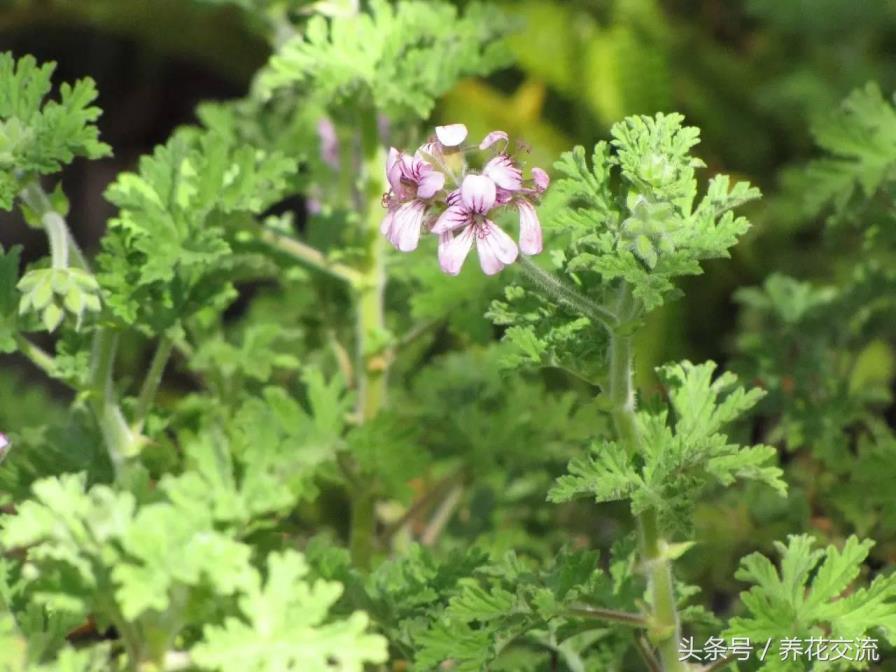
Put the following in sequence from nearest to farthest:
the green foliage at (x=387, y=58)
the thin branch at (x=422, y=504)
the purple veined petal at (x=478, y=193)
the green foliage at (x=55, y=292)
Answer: the purple veined petal at (x=478, y=193) < the green foliage at (x=55, y=292) < the green foliage at (x=387, y=58) < the thin branch at (x=422, y=504)

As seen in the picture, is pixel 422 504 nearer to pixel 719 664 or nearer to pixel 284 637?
pixel 719 664

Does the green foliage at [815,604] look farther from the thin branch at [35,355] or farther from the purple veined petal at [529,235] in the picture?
the thin branch at [35,355]

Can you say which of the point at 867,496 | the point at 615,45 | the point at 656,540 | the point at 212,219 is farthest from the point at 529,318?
the point at 615,45

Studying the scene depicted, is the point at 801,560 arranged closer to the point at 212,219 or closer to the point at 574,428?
the point at 574,428

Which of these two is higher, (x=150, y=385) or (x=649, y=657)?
(x=150, y=385)

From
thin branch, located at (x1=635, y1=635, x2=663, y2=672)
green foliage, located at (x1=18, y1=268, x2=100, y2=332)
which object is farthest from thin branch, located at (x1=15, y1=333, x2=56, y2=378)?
thin branch, located at (x1=635, y1=635, x2=663, y2=672)

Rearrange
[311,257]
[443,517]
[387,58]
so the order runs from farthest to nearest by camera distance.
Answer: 1. [443,517]
2. [311,257]
3. [387,58]

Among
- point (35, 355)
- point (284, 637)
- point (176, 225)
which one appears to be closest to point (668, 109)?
point (176, 225)

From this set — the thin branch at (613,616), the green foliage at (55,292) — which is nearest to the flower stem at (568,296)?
the thin branch at (613,616)
